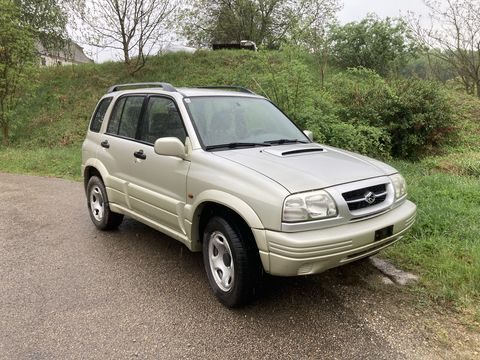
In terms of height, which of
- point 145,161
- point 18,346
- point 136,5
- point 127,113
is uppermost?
point 136,5

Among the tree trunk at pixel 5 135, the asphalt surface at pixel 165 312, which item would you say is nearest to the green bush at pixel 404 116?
the asphalt surface at pixel 165 312

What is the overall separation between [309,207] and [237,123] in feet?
4.85

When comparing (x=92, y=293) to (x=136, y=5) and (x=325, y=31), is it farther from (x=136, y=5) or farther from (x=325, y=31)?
(x=136, y=5)

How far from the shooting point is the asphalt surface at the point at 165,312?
2754 mm

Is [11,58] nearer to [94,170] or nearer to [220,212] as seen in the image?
[94,170]

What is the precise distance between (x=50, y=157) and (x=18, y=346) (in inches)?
358

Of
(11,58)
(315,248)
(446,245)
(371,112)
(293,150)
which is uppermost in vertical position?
(11,58)

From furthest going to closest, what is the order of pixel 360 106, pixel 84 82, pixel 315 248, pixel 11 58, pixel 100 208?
pixel 84 82, pixel 11 58, pixel 360 106, pixel 100 208, pixel 315 248

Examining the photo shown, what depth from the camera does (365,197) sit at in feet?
9.96

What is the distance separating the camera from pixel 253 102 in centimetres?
439

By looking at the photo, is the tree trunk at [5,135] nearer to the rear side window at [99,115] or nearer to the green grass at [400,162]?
the green grass at [400,162]

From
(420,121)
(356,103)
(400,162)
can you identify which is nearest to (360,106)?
(356,103)

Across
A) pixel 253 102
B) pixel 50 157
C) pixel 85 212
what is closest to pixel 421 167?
pixel 253 102

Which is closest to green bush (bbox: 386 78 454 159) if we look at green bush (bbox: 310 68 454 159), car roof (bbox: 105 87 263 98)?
green bush (bbox: 310 68 454 159)
